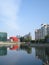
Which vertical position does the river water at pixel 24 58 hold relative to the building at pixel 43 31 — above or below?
below

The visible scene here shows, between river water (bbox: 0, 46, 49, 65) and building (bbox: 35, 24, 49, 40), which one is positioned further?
building (bbox: 35, 24, 49, 40)

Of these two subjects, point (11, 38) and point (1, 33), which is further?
point (11, 38)

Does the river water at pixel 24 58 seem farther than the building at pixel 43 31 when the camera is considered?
No

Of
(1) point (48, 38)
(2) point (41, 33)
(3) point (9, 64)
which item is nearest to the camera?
(3) point (9, 64)

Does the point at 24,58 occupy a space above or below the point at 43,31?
below

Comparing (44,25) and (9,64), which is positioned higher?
(44,25)

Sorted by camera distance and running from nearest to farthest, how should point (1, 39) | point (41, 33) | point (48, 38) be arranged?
point (48, 38), point (1, 39), point (41, 33)

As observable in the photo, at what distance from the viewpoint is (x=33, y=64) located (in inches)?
757

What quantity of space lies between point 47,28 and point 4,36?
1116 inches

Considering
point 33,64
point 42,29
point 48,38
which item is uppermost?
point 42,29

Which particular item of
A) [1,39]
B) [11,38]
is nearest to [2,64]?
[1,39]

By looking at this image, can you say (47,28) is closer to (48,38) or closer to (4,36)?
(4,36)

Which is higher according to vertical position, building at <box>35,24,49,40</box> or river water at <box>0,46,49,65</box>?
building at <box>35,24,49,40</box>

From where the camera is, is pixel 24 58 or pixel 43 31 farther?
pixel 43 31
